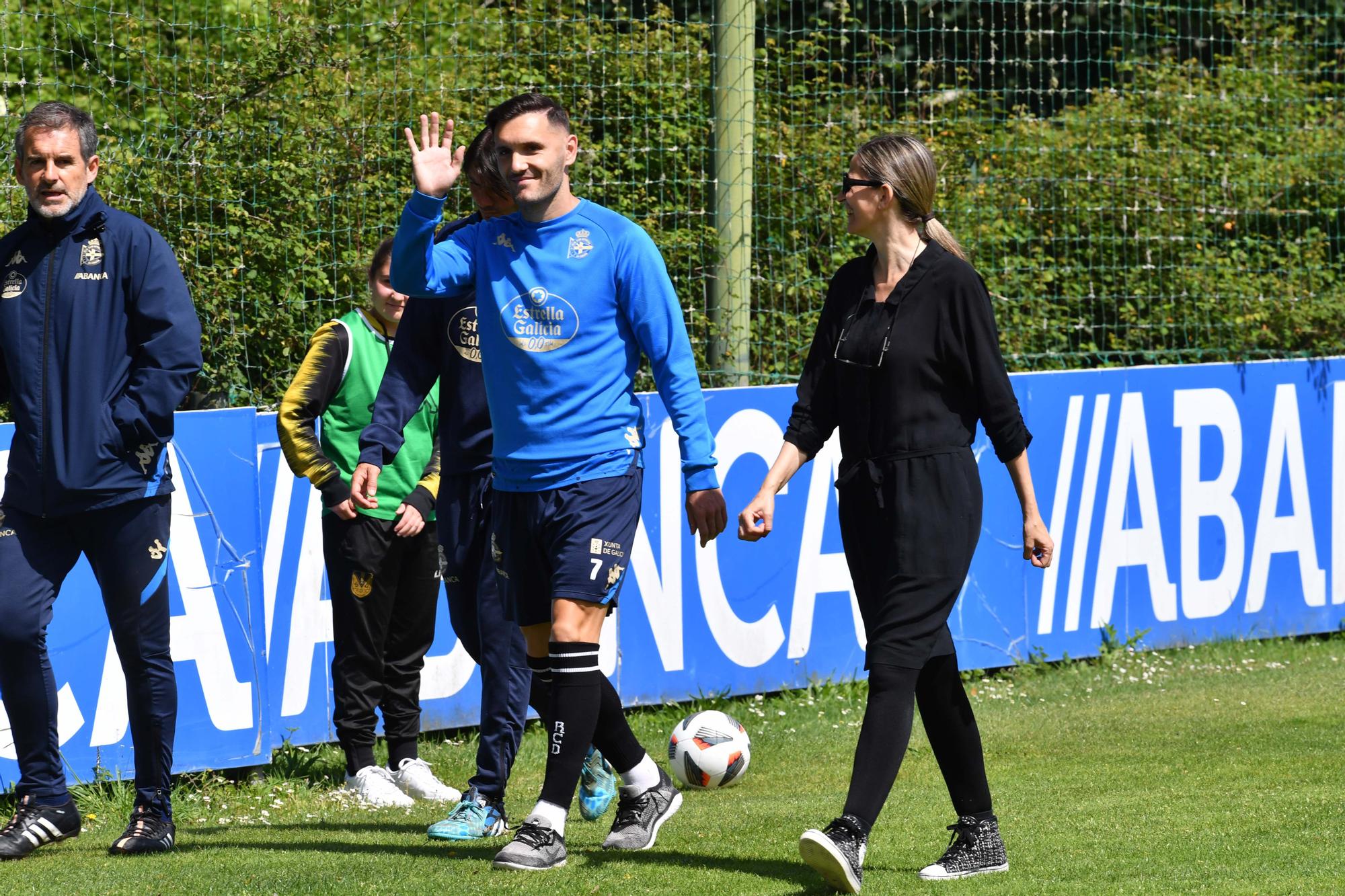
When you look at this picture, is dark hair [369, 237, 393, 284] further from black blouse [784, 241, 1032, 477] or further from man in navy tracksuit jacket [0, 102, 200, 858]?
black blouse [784, 241, 1032, 477]

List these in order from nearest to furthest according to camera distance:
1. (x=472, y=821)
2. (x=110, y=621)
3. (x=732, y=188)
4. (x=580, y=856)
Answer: (x=580, y=856), (x=110, y=621), (x=472, y=821), (x=732, y=188)

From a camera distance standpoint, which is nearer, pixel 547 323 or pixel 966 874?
pixel 966 874

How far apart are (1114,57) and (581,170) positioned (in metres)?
3.34

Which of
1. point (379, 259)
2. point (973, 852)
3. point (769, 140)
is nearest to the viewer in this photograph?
point (973, 852)

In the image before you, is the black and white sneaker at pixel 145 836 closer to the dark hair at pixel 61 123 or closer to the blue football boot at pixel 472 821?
the blue football boot at pixel 472 821

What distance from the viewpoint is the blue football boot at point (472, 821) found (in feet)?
17.5

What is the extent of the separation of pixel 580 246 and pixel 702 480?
741 mm

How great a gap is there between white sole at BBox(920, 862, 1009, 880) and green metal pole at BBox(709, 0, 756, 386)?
3.93 metres

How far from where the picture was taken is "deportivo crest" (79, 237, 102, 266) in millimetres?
5152

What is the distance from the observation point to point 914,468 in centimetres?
457

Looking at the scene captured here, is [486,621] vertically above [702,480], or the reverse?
[702,480]

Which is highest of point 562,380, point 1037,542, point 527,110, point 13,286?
point 527,110

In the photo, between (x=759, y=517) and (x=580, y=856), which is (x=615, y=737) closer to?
(x=580, y=856)

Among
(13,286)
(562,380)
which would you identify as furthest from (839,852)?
(13,286)
